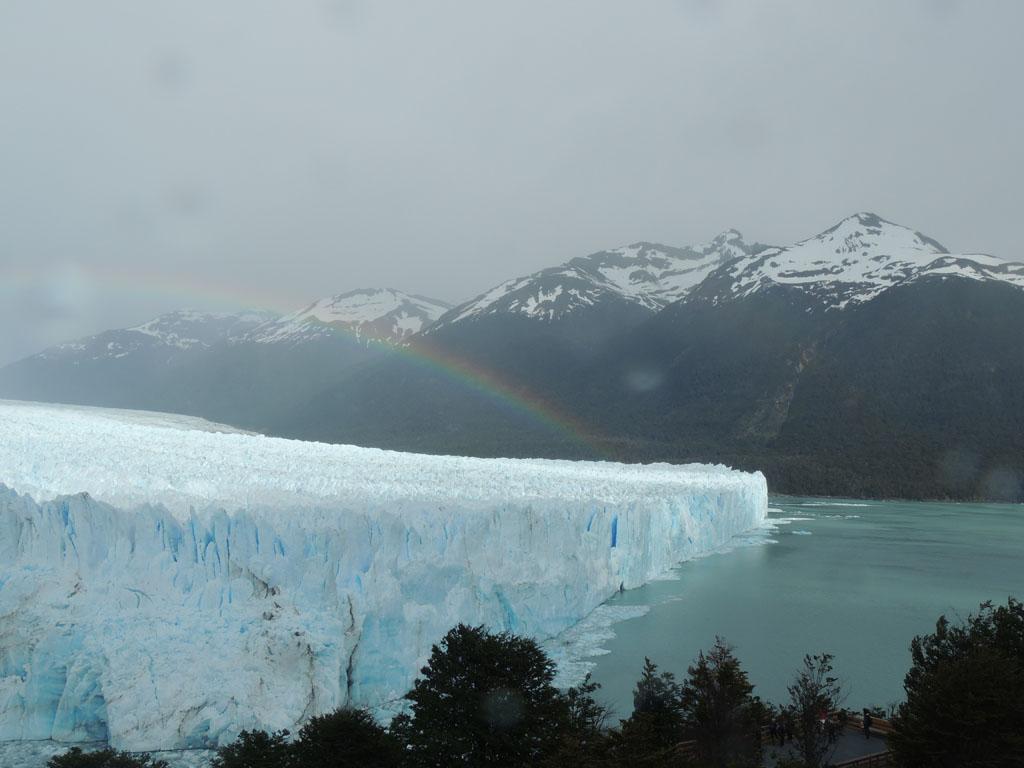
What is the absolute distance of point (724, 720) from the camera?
995 centimetres

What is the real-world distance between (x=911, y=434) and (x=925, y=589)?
52014 mm

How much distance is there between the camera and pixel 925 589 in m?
25.6

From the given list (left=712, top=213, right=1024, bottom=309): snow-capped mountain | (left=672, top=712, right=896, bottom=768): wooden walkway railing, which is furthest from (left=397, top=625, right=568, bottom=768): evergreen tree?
(left=712, top=213, right=1024, bottom=309): snow-capped mountain

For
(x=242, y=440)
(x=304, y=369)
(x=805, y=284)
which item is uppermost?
(x=805, y=284)

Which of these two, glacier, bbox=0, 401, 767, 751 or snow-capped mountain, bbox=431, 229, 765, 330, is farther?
snow-capped mountain, bbox=431, 229, 765, 330

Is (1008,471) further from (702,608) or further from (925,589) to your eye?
(702,608)

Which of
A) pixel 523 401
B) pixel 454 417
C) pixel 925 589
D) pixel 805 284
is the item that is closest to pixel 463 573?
pixel 925 589

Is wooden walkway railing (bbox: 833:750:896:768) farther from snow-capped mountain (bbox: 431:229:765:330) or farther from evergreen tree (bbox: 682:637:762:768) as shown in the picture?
snow-capped mountain (bbox: 431:229:765:330)

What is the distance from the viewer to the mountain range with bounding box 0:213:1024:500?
70.9 m

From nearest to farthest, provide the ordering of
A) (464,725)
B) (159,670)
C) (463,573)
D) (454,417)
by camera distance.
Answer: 1. (464,725)
2. (159,670)
3. (463,573)
4. (454,417)

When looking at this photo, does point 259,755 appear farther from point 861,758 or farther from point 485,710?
point 861,758

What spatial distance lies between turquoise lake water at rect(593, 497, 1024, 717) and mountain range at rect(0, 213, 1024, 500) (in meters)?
31.8

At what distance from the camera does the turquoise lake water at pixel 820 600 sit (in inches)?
651

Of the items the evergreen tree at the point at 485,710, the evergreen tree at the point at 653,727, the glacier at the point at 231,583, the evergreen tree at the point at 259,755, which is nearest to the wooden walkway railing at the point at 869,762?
the evergreen tree at the point at 653,727
